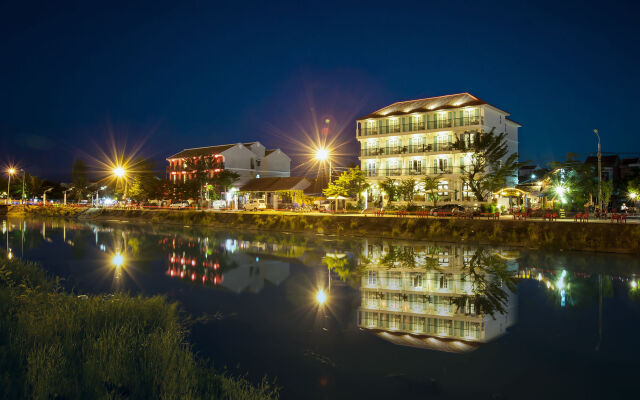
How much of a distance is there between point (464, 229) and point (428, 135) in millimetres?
18100

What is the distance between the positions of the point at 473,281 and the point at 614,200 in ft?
134

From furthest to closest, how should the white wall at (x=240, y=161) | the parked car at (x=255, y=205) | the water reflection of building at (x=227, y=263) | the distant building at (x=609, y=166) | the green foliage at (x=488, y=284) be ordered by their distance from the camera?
the white wall at (x=240, y=161) < the distant building at (x=609, y=166) < the parked car at (x=255, y=205) < the water reflection of building at (x=227, y=263) < the green foliage at (x=488, y=284)

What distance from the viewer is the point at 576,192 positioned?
38.7 m

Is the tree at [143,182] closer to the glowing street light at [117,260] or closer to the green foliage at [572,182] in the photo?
the glowing street light at [117,260]

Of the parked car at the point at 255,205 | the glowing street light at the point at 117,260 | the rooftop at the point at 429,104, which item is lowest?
the glowing street light at the point at 117,260

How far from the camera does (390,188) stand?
138ft

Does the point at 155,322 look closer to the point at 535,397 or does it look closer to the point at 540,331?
the point at 535,397

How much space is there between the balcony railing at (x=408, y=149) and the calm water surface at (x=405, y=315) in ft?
66.8

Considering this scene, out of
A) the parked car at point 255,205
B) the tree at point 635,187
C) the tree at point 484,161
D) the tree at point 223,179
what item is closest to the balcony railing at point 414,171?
the tree at point 484,161

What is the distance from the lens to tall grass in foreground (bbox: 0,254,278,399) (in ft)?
19.0

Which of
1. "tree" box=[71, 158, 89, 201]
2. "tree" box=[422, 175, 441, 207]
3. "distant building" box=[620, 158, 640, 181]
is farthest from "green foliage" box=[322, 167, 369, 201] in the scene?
"tree" box=[71, 158, 89, 201]

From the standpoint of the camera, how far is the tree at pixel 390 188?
42000 mm

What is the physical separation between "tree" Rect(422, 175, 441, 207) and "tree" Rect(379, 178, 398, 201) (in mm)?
2792

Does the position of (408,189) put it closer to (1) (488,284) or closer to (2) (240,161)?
(1) (488,284)
